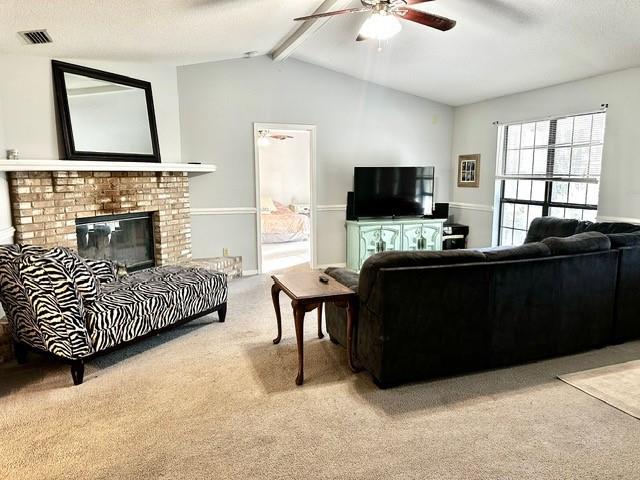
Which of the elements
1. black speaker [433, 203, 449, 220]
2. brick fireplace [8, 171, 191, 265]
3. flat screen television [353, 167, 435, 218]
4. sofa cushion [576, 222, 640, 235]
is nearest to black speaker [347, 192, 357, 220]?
flat screen television [353, 167, 435, 218]

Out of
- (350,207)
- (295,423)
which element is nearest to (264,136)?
(350,207)

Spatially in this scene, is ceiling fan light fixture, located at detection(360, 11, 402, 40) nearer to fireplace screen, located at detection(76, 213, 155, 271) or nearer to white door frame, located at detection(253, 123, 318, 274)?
white door frame, located at detection(253, 123, 318, 274)

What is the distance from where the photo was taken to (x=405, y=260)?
8.73 ft

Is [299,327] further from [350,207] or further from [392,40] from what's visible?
[350,207]

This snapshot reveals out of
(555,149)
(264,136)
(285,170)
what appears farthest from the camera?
(285,170)

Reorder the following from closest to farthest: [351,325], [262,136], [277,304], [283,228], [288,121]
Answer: [351,325] < [277,304] < [288,121] < [262,136] < [283,228]

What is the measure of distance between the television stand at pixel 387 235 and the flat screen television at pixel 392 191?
0.43ft

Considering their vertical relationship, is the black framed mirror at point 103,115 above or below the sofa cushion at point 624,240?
above

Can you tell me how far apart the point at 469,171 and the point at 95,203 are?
5.19 meters

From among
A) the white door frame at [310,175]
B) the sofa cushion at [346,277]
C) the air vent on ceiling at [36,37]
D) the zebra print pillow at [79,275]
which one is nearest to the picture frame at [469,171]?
the white door frame at [310,175]

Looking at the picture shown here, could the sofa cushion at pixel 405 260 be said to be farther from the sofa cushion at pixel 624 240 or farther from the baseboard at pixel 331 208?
the baseboard at pixel 331 208

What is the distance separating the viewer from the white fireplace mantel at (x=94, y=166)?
140 inches

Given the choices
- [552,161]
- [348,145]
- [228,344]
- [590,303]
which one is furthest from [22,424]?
[552,161]

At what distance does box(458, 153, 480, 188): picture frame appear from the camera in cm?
645
